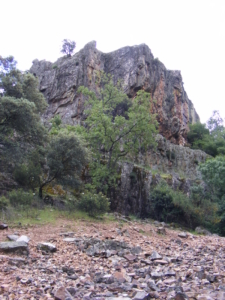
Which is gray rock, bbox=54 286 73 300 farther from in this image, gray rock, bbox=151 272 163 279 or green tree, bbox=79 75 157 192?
green tree, bbox=79 75 157 192

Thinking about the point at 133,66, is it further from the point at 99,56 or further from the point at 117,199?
the point at 117,199

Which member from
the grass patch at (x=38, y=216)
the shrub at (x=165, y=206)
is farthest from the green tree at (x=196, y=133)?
the grass patch at (x=38, y=216)

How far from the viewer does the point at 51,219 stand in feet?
36.9

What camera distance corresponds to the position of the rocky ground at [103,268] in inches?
187

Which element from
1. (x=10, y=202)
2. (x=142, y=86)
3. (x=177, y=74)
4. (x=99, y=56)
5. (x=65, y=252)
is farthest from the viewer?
(x=177, y=74)

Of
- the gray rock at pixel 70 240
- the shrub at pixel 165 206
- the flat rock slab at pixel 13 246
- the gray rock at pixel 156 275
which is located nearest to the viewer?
the gray rock at pixel 156 275

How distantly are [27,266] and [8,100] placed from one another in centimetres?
1029

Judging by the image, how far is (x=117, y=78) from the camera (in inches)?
1673

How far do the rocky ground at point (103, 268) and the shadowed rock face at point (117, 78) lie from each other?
29393mm

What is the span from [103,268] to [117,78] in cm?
3874

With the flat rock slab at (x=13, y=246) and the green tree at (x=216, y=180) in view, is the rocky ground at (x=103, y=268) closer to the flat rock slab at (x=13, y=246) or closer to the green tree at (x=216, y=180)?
the flat rock slab at (x=13, y=246)

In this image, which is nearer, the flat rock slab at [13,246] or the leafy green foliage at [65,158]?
the flat rock slab at [13,246]

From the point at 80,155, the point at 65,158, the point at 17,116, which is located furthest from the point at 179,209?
the point at 17,116

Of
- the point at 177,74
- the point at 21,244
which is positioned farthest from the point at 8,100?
the point at 177,74
